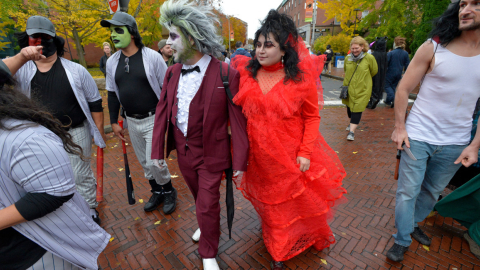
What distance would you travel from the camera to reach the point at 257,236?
267 centimetres

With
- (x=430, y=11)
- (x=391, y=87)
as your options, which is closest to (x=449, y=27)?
(x=391, y=87)

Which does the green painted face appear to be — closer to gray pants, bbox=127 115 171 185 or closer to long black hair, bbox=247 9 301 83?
gray pants, bbox=127 115 171 185

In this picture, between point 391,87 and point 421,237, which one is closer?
point 421,237

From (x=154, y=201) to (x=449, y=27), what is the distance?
330 centimetres

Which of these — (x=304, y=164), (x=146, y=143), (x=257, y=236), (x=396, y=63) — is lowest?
(x=257, y=236)

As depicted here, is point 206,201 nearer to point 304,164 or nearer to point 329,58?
point 304,164

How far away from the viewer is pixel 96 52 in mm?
23859

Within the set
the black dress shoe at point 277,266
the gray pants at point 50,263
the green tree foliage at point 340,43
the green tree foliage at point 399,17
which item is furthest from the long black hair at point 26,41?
the green tree foliage at point 340,43

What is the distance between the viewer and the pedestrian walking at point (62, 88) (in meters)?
2.28

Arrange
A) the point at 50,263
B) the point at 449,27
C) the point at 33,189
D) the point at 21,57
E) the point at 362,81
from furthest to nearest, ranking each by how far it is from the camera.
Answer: the point at 362,81, the point at 449,27, the point at 21,57, the point at 50,263, the point at 33,189

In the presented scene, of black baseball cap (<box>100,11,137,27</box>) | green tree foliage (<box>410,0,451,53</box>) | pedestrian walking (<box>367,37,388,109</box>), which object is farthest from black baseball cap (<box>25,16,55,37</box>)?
green tree foliage (<box>410,0,451,53</box>)

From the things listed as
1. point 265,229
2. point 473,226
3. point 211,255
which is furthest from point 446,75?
point 211,255

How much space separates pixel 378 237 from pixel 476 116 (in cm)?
139

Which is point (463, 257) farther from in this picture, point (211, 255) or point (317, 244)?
point (211, 255)
